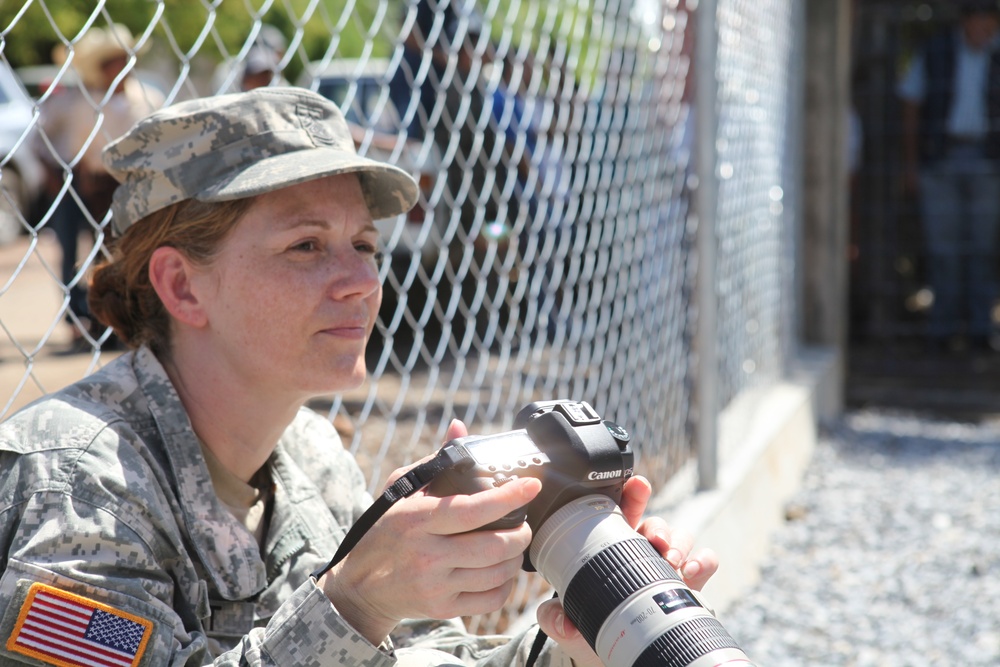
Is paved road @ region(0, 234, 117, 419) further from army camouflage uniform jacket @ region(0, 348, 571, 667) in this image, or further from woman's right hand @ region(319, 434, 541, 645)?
woman's right hand @ region(319, 434, 541, 645)

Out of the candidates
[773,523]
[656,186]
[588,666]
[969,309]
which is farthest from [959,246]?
[588,666]

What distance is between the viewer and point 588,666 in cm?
156

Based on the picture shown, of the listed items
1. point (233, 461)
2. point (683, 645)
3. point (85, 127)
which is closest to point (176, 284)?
point (233, 461)

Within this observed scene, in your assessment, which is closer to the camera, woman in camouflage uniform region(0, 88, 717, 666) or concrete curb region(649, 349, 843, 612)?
woman in camouflage uniform region(0, 88, 717, 666)

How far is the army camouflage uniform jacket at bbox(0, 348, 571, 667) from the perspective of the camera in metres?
1.27

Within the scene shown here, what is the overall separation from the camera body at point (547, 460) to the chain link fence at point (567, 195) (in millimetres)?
729

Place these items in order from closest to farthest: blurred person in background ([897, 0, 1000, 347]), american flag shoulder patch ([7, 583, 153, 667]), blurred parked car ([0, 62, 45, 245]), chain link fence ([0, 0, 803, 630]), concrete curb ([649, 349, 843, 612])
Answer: american flag shoulder patch ([7, 583, 153, 667])
chain link fence ([0, 0, 803, 630])
concrete curb ([649, 349, 843, 612])
blurred person in background ([897, 0, 1000, 347])
blurred parked car ([0, 62, 45, 245])

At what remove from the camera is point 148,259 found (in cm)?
162

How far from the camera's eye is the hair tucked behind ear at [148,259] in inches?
60.5

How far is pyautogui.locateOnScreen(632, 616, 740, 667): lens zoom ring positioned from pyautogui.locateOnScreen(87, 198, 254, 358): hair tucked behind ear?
825 mm

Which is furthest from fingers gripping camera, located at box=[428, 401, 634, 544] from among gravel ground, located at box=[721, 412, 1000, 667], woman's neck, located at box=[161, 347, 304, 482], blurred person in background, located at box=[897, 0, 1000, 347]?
blurred person in background, located at box=[897, 0, 1000, 347]

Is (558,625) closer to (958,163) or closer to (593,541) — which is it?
(593,541)

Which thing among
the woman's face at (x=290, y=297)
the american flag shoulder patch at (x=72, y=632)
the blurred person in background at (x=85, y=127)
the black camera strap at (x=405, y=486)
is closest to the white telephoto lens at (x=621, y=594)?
the black camera strap at (x=405, y=486)

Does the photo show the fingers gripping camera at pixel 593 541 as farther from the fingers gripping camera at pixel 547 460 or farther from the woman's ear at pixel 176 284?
the woman's ear at pixel 176 284
